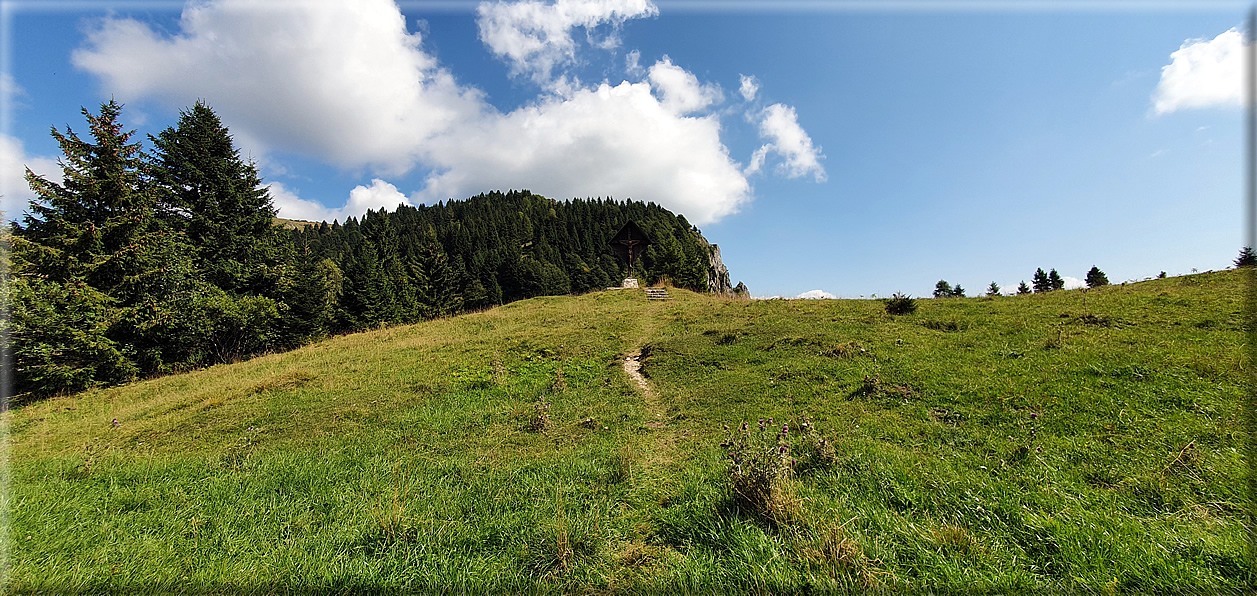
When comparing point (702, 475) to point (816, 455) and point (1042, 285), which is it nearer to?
point (816, 455)

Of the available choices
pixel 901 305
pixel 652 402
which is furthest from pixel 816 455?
pixel 901 305

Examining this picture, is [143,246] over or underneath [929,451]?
over

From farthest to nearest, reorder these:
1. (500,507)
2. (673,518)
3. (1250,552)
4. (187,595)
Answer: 1. (500,507)
2. (673,518)
3. (187,595)
4. (1250,552)

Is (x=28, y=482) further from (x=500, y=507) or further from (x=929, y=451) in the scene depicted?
(x=929, y=451)

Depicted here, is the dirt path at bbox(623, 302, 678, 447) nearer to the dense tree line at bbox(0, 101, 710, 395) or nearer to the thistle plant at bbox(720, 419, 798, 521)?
the thistle plant at bbox(720, 419, 798, 521)

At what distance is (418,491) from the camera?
5.41 metres

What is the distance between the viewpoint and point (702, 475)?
5.41 metres

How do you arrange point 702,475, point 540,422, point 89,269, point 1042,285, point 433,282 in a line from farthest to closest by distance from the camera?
point 433,282 → point 1042,285 → point 89,269 → point 540,422 → point 702,475

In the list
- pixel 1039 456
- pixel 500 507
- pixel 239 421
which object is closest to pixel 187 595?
pixel 500 507

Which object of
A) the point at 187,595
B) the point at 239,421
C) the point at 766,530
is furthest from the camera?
the point at 239,421

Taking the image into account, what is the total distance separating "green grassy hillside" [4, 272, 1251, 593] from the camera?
3.42 meters

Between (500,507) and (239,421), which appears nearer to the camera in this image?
(500,507)

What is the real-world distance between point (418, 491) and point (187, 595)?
2218mm

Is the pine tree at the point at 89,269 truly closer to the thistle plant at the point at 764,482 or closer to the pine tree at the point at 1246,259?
the thistle plant at the point at 764,482
